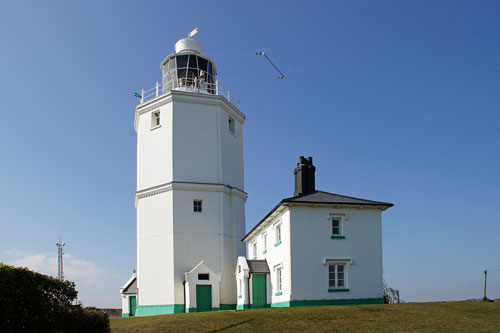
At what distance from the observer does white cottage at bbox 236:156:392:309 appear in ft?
73.8

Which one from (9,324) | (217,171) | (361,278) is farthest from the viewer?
(217,171)

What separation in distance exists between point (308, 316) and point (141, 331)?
6161mm

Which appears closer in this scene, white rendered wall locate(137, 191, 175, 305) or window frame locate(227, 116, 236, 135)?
white rendered wall locate(137, 191, 175, 305)

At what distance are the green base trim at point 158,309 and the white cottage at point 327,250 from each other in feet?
23.4

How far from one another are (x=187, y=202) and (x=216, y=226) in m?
2.56

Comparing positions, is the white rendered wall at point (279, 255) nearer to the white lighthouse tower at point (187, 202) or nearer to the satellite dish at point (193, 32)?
the white lighthouse tower at point (187, 202)

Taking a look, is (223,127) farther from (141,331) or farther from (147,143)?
(141,331)

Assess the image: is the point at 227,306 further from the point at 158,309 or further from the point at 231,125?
the point at 231,125

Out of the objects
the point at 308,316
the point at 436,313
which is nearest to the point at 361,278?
the point at 436,313

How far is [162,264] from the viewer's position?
2989 centimetres

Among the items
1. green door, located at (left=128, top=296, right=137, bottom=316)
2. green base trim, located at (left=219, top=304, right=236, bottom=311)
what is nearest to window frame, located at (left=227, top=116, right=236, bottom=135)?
green base trim, located at (left=219, top=304, right=236, bottom=311)

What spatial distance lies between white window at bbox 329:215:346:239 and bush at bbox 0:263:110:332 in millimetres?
12626

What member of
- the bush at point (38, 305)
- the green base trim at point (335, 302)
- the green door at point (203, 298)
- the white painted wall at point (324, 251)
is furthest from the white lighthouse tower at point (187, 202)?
the bush at point (38, 305)

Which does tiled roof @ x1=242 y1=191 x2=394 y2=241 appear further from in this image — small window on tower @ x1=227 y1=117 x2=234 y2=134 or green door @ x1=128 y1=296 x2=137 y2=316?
green door @ x1=128 y1=296 x2=137 y2=316
